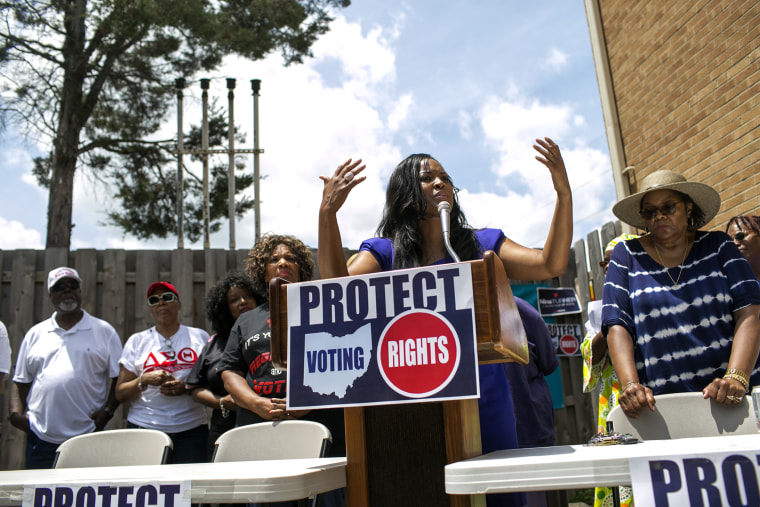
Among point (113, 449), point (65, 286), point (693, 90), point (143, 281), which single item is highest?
point (693, 90)

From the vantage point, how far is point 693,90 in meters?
5.36

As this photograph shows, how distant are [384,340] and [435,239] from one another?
2.61 feet

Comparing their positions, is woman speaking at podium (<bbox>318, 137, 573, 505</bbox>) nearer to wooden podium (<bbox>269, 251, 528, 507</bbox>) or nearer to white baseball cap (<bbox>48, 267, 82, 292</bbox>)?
wooden podium (<bbox>269, 251, 528, 507</bbox>)

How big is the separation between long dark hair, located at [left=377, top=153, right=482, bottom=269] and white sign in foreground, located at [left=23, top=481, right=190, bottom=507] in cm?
103

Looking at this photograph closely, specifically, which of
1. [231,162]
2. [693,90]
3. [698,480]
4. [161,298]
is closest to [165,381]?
[161,298]

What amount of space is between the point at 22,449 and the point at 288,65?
722 cm

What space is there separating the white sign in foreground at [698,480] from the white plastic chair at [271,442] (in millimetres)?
1484

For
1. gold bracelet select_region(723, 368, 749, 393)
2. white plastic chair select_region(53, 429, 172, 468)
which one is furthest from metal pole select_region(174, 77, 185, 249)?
gold bracelet select_region(723, 368, 749, 393)

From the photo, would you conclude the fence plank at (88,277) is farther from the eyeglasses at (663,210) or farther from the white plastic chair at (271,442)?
the eyeglasses at (663,210)

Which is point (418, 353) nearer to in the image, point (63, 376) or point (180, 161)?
point (63, 376)

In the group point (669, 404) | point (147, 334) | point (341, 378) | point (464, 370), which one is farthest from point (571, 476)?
point (147, 334)

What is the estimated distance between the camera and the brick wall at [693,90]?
187 inches

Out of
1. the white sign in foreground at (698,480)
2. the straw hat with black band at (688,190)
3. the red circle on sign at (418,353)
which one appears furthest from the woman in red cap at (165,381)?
the white sign in foreground at (698,480)

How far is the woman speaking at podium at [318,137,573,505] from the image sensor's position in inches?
77.0
